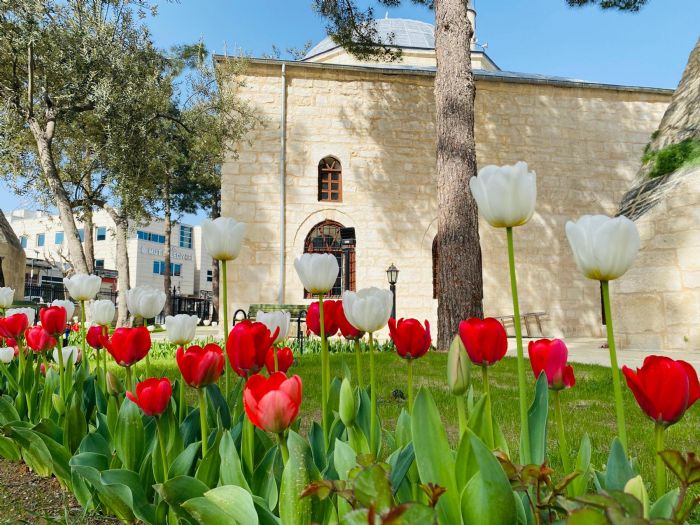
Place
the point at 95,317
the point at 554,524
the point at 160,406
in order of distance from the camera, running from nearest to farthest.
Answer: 1. the point at 554,524
2. the point at 160,406
3. the point at 95,317

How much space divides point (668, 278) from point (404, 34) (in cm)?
1737

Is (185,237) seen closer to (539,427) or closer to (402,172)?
(402,172)

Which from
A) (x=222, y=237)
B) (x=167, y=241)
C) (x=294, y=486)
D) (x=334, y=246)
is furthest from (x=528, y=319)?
(x=167, y=241)

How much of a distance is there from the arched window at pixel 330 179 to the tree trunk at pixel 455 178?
18.4 feet

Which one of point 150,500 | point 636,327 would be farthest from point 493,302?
point 150,500

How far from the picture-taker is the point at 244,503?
1.03 m

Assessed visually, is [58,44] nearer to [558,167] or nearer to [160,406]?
[160,406]

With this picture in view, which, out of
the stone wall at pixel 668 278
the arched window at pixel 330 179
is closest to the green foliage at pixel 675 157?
the stone wall at pixel 668 278

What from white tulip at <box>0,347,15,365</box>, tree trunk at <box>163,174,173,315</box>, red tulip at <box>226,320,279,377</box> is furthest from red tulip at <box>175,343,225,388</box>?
tree trunk at <box>163,174,173,315</box>

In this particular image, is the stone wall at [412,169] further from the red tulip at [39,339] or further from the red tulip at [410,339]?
the red tulip at [410,339]

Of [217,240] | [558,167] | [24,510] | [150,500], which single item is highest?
[558,167]

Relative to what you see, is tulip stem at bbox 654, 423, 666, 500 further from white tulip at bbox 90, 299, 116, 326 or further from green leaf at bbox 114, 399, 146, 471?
white tulip at bbox 90, 299, 116, 326

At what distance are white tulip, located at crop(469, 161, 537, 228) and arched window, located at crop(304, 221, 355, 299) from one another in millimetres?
11628

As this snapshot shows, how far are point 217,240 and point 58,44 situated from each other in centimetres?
1086
